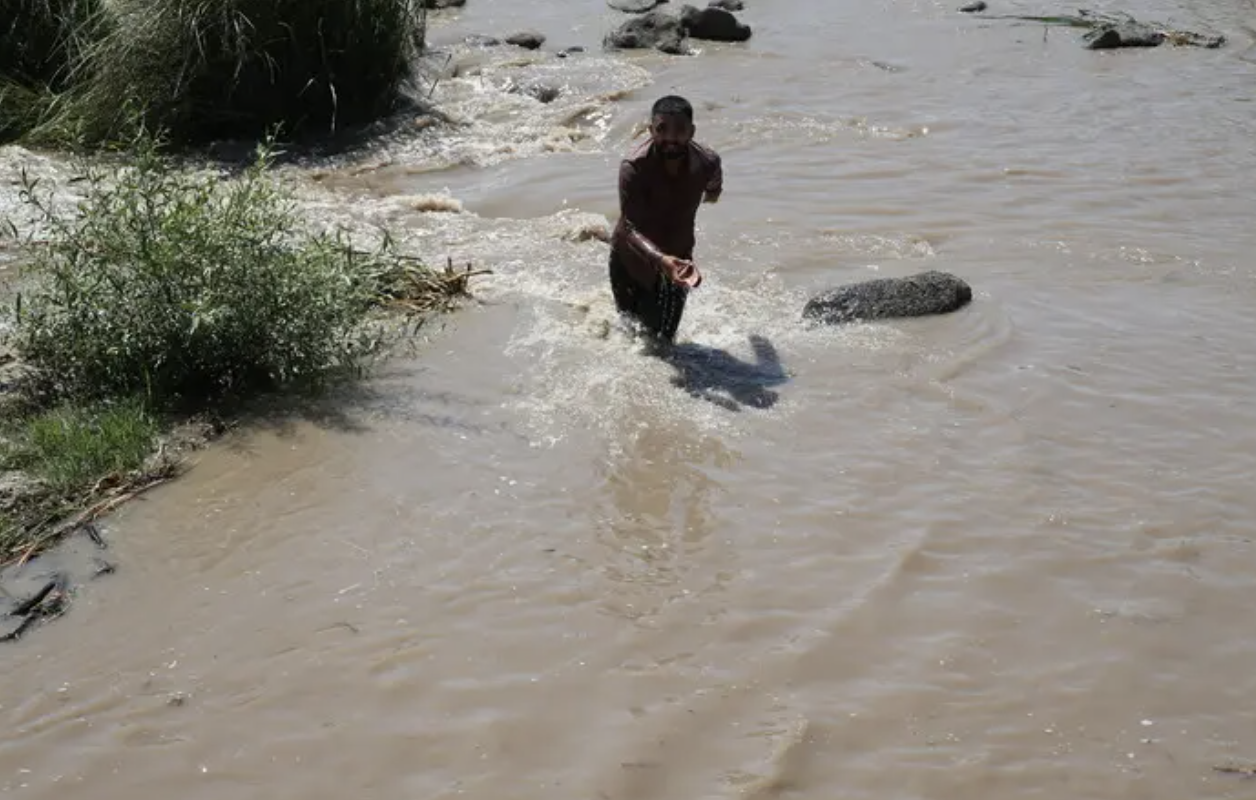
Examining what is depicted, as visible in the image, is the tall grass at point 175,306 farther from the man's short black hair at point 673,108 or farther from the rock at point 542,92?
the rock at point 542,92

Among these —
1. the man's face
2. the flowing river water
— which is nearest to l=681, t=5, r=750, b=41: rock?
the flowing river water

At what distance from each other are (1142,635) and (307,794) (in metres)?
2.33

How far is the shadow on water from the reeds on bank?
13.4 feet

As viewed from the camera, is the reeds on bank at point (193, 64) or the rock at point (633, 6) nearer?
the reeds on bank at point (193, 64)

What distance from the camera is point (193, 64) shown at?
9.22 meters

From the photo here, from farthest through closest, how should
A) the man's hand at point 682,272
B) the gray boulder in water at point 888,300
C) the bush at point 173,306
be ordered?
the gray boulder in water at point 888,300 < the man's hand at point 682,272 < the bush at point 173,306

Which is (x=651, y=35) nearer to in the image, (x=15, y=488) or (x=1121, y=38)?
(x=1121, y=38)

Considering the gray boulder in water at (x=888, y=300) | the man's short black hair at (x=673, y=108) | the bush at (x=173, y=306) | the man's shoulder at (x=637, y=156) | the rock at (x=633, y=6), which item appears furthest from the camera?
the rock at (x=633, y=6)

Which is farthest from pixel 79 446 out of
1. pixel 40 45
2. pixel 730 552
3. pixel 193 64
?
pixel 40 45

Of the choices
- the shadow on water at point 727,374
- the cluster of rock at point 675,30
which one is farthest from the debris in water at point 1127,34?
the shadow on water at point 727,374

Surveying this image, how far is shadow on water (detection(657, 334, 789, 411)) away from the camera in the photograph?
221 inches

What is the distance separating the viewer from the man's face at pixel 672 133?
221 inches

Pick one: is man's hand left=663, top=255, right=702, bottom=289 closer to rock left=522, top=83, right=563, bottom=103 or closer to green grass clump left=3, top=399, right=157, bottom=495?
green grass clump left=3, top=399, right=157, bottom=495

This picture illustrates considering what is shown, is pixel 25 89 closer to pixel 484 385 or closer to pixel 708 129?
pixel 708 129
